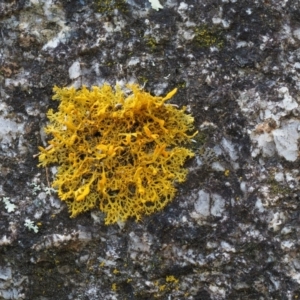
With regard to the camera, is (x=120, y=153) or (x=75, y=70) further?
(x=75, y=70)

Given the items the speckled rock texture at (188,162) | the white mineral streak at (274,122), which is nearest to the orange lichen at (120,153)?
the speckled rock texture at (188,162)

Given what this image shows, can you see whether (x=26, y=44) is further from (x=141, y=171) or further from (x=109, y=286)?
(x=109, y=286)

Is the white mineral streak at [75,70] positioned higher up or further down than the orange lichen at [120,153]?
higher up

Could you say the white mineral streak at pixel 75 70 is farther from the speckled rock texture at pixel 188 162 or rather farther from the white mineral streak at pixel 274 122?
the white mineral streak at pixel 274 122

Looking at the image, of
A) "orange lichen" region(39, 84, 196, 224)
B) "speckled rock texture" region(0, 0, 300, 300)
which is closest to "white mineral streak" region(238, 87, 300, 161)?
"speckled rock texture" region(0, 0, 300, 300)

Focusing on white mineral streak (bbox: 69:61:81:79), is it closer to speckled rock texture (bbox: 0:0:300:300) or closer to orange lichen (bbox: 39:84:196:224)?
speckled rock texture (bbox: 0:0:300:300)

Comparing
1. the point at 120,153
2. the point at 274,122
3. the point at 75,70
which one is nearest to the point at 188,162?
the point at 120,153

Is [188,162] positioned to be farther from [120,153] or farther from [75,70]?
[75,70]
